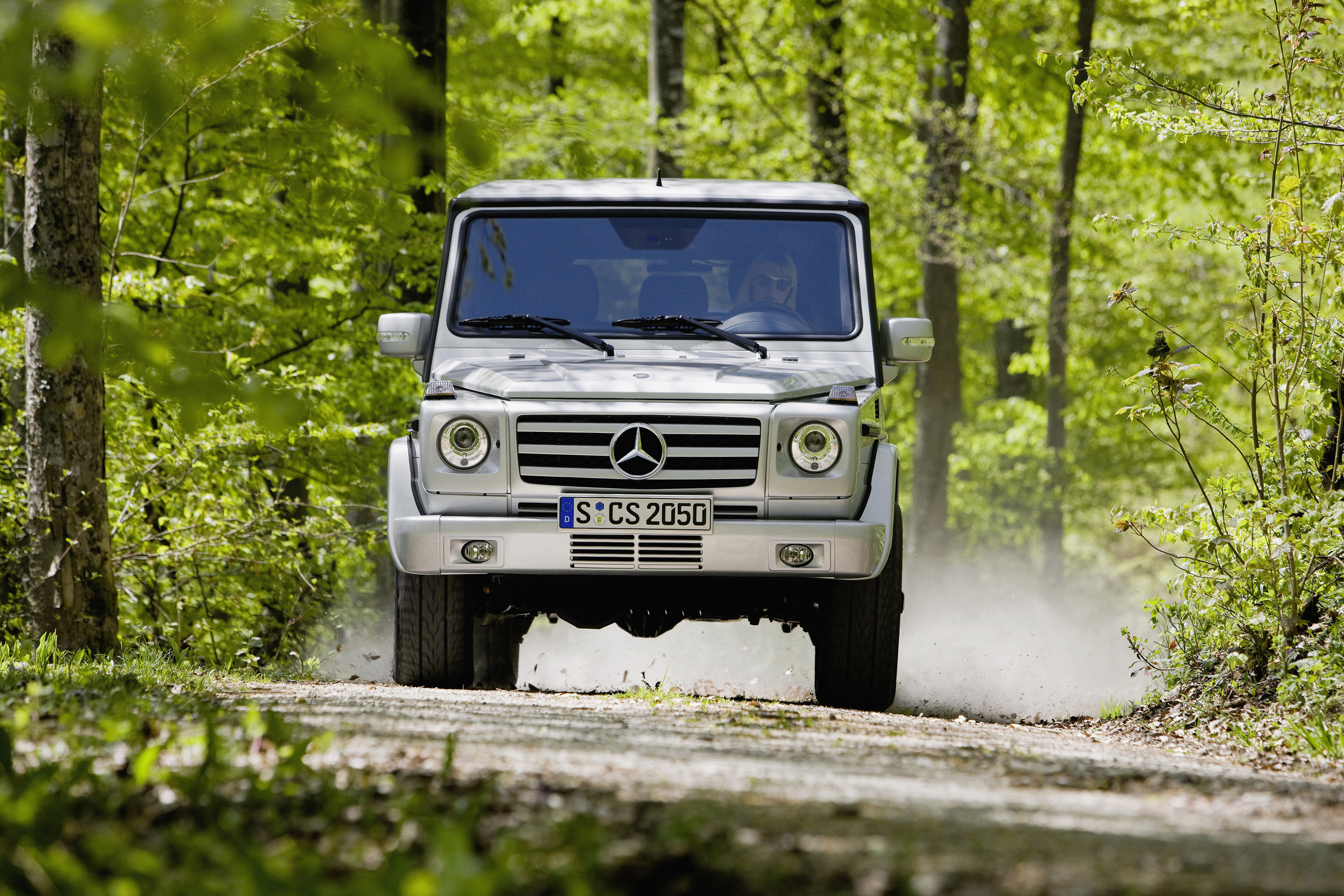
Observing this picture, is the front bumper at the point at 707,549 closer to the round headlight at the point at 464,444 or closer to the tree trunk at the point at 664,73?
the round headlight at the point at 464,444

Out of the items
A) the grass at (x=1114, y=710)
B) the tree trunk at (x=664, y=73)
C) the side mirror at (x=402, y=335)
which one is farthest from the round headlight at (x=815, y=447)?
the tree trunk at (x=664, y=73)

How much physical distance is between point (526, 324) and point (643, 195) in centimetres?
94

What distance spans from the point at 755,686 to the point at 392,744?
5.99 meters

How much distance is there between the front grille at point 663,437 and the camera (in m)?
5.71

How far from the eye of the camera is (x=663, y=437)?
5707 millimetres

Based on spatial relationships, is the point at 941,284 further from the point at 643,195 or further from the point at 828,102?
the point at 643,195

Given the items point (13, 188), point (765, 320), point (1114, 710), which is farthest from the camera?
point (13, 188)

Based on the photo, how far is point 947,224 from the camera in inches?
688

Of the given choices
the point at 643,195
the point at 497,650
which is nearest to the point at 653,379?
the point at 643,195

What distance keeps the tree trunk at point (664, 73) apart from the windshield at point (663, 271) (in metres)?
8.88

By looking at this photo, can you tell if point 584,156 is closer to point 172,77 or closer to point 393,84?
point 393,84

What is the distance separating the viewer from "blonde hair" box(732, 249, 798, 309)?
21.6 feet

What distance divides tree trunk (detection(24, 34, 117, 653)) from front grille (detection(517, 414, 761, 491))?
2.26 metres

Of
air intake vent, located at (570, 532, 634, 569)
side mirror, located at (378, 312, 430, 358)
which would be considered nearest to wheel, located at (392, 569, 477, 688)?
air intake vent, located at (570, 532, 634, 569)
